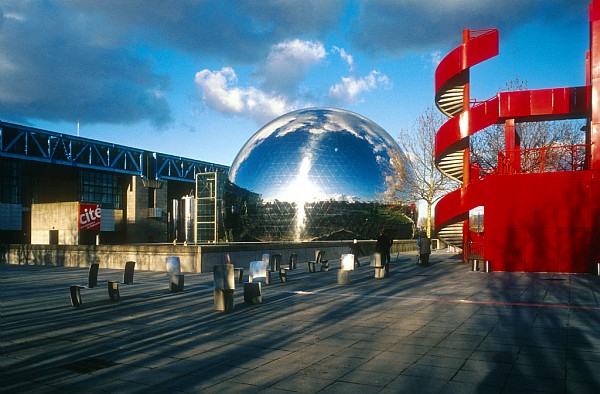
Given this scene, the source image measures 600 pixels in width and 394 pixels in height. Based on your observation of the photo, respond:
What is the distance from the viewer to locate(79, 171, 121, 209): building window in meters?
63.0

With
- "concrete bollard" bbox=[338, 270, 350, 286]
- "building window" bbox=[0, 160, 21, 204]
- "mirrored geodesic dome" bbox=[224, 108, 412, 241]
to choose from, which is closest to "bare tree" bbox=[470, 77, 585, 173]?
"mirrored geodesic dome" bbox=[224, 108, 412, 241]

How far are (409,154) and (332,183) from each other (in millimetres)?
11265

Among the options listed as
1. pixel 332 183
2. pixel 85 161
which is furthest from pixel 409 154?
pixel 85 161

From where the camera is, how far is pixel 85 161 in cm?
6234

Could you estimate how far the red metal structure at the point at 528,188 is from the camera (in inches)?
789

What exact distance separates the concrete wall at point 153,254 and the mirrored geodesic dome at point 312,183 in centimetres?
792

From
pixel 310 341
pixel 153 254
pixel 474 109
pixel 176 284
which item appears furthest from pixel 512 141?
pixel 310 341

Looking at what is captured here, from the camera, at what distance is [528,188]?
20.9m

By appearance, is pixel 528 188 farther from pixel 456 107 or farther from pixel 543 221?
pixel 456 107

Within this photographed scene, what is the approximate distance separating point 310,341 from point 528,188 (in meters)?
15.8

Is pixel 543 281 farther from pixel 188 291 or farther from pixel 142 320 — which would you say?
pixel 142 320

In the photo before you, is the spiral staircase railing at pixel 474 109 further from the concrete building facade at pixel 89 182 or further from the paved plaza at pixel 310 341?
the concrete building facade at pixel 89 182

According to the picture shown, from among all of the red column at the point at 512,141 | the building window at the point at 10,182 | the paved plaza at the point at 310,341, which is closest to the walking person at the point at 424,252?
the red column at the point at 512,141

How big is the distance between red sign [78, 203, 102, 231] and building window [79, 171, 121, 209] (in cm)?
2505
